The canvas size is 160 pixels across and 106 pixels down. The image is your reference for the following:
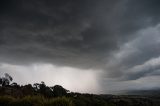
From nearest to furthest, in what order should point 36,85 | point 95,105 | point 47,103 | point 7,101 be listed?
point 47,103
point 7,101
point 95,105
point 36,85

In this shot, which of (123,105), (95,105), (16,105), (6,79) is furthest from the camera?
(6,79)

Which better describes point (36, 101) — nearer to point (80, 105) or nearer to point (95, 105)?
point (80, 105)

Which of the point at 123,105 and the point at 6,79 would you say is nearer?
the point at 123,105

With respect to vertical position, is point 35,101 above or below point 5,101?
below

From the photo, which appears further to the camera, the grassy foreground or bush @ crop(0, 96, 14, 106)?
bush @ crop(0, 96, 14, 106)

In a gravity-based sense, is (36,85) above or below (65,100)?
above

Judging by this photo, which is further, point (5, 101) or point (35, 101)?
point (5, 101)

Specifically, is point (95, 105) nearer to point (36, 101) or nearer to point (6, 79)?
point (36, 101)

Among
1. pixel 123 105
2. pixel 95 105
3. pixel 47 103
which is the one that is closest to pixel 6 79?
pixel 123 105

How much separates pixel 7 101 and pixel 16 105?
193 centimetres

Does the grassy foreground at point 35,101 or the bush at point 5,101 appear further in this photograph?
the bush at point 5,101

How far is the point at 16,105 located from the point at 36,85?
142 ft

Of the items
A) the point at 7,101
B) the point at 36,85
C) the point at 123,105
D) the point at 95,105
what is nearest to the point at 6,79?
the point at 36,85

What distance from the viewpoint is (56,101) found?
14383 millimetres
